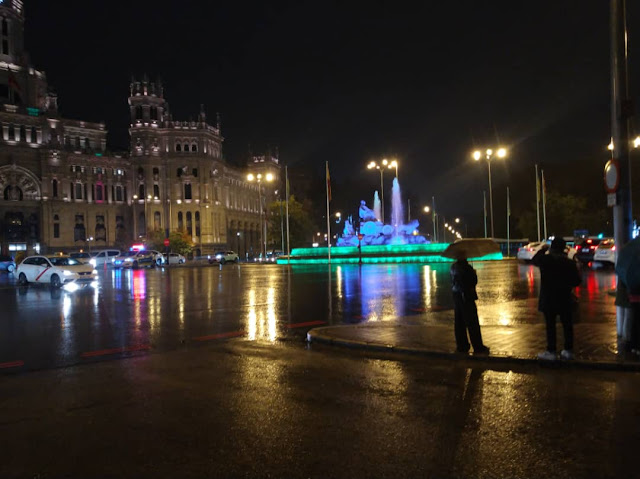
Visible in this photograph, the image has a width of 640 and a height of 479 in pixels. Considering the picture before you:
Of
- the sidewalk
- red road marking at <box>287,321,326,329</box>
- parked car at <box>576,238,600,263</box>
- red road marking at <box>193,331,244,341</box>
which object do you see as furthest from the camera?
parked car at <box>576,238,600,263</box>

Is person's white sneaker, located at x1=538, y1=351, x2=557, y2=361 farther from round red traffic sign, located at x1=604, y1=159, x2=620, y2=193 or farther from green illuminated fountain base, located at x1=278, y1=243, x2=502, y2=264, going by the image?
green illuminated fountain base, located at x1=278, y1=243, x2=502, y2=264

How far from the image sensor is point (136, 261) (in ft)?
180

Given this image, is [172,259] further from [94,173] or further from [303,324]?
[303,324]

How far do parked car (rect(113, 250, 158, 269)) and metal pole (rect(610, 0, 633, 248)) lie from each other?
51223 mm

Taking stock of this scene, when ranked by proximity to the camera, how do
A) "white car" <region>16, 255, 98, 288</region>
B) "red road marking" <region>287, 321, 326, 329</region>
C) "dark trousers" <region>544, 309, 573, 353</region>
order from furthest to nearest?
1. "white car" <region>16, 255, 98, 288</region>
2. "red road marking" <region>287, 321, 326, 329</region>
3. "dark trousers" <region>544, 309, 573, 353</region>

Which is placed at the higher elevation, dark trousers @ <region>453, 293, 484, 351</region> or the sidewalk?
dark trousers @ <region>453, 293, 484, 351</region>

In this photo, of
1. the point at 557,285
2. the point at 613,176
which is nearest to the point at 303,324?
the point at 557,285

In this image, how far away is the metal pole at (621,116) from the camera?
9.02 m

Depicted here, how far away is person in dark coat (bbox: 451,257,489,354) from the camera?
343 inches

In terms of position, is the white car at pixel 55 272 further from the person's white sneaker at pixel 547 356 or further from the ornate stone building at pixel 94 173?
the ornate stone building at pixel 94 173

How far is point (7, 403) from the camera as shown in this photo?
6.64 m

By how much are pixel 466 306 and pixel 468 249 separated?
100cm

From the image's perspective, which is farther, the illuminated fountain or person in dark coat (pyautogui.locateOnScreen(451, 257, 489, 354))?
the illuminated fountain

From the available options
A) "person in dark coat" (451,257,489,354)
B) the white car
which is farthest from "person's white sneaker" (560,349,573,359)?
the white car
